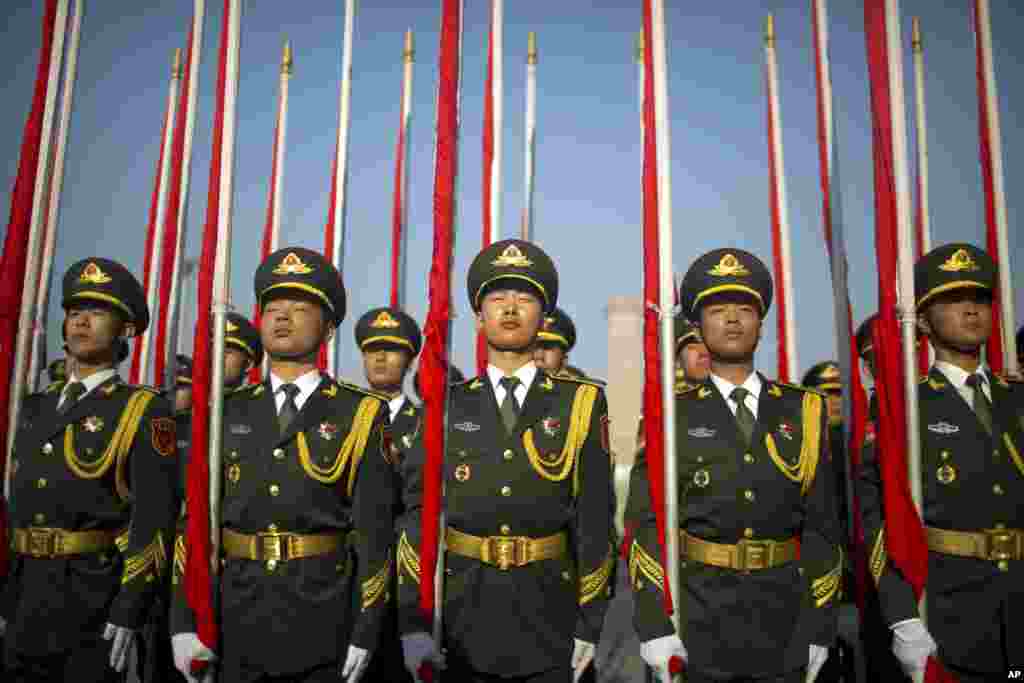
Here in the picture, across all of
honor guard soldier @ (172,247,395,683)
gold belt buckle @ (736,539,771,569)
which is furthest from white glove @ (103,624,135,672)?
gold belt buckle @ (736,539,771,569)

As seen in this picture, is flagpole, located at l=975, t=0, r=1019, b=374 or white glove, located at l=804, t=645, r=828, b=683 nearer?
white glove, located at l=804, t=645, r=828, b=683

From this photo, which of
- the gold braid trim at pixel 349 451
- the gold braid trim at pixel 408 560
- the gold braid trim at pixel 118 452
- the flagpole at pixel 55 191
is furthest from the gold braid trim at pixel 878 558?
the flagpole at pixel 55 191

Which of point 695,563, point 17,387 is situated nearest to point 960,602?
point 695,563

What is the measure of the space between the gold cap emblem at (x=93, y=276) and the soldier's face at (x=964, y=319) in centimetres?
517

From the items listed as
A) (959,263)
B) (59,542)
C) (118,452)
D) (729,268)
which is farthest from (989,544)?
(59,542)

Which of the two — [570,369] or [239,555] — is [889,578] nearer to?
[239,555]

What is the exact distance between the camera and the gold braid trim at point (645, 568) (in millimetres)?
3305

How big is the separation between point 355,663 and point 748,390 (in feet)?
8.33

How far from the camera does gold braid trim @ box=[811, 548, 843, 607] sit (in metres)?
3.32

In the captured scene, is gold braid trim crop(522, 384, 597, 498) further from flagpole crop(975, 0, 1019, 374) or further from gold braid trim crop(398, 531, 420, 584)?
flagpole crop(975, 0, 1019, 374)

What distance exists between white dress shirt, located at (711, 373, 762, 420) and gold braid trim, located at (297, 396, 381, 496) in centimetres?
202

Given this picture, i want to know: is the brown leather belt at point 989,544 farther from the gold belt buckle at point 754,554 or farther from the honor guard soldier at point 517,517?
the honor guard soldier at point 517,517

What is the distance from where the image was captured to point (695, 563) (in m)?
3.55

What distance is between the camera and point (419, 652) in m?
3.16
